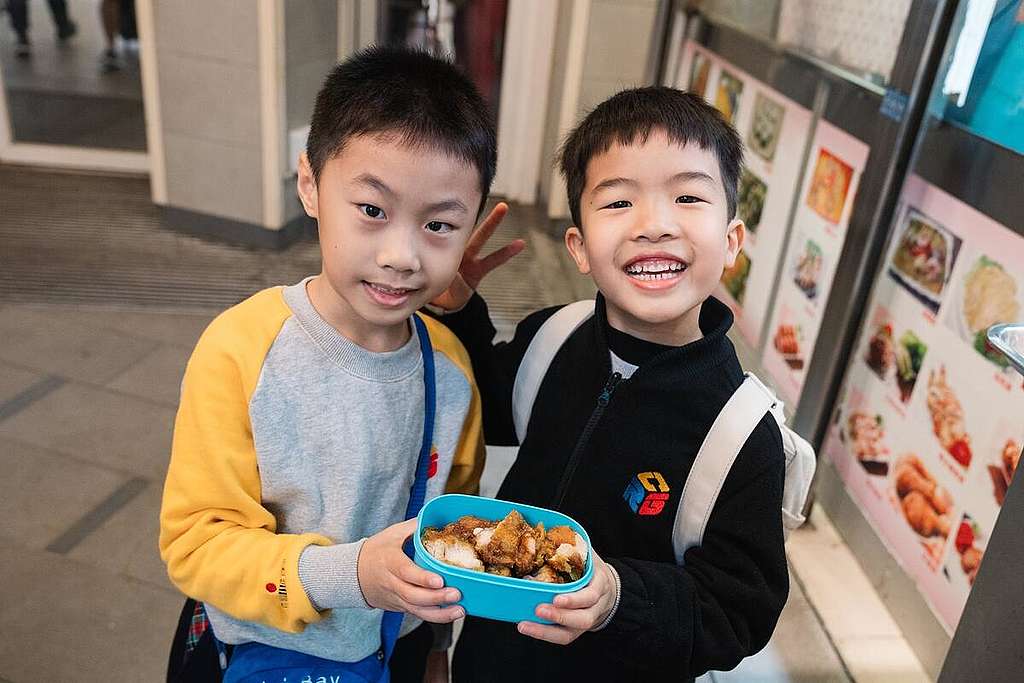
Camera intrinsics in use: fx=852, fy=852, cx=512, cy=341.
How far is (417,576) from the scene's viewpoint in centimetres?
89

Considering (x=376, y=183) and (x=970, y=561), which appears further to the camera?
(x=970, y=561)

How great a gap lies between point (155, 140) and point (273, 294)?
147 inches

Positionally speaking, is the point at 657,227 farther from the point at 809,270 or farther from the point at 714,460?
the point at 809,270

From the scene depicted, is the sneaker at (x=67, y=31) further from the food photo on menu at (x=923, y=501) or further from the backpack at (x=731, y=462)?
the backpack at (x=731, y=462)

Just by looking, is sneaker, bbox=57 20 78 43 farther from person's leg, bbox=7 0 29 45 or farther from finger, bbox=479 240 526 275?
finger, bbox=479 240 526 275

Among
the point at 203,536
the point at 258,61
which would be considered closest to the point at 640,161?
the point at 203,536

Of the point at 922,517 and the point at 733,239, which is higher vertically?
the point at 733,239

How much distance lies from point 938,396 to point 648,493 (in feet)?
4.56

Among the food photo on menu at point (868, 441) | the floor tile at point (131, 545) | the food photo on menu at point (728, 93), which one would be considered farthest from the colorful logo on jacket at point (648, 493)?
the food photo on menu at point (728, 93)

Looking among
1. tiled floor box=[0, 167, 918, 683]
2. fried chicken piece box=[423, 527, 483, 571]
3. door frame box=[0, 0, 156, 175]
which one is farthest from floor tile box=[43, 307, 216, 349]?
fried chicken piece box=[423, 527, 483, 571]

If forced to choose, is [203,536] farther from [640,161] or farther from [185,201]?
[185,201]

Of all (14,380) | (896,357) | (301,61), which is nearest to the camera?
(896,357)

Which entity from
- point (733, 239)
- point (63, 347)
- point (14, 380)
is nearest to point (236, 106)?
point (63, 347)

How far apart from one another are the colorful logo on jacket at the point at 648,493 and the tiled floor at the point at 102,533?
4.03ft
